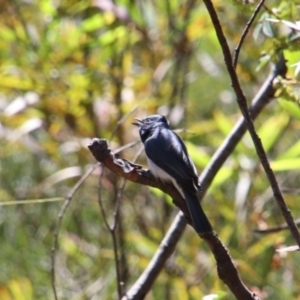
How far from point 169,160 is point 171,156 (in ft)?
0.11

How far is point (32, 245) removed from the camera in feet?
12.2

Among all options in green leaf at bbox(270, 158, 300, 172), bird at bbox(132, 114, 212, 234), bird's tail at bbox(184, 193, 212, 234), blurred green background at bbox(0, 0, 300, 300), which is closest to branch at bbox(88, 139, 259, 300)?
bird's tail at bbox(184, 193, 212, 234)

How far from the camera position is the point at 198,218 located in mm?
1766

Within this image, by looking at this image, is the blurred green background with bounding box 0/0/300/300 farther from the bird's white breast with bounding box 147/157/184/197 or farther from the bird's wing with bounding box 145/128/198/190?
the bird's white breast with bounding box 147/157/184/197

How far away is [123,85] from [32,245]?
0.84 meters

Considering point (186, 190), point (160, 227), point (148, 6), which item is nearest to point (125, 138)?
point (160, 227)

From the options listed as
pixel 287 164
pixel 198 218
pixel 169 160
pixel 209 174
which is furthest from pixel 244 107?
pixel 287 164

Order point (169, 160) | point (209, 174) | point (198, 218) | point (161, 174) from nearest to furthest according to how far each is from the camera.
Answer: point (198, 218)
point (161, 174)
point (209, 174)
point (169, 160)

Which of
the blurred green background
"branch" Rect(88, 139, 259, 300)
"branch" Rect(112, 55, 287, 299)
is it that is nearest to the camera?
"branch" Rect(88, 139, 259, 300)

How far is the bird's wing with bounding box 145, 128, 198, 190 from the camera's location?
7.60 feet

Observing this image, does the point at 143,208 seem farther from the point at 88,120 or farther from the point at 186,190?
the point at 186,190

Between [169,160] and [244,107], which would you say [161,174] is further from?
[244,107]

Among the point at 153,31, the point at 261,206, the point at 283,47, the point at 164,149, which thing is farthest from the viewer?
the point at 153,31

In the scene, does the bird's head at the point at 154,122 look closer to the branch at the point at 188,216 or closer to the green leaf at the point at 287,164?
the green leaf at the point at 287,164
